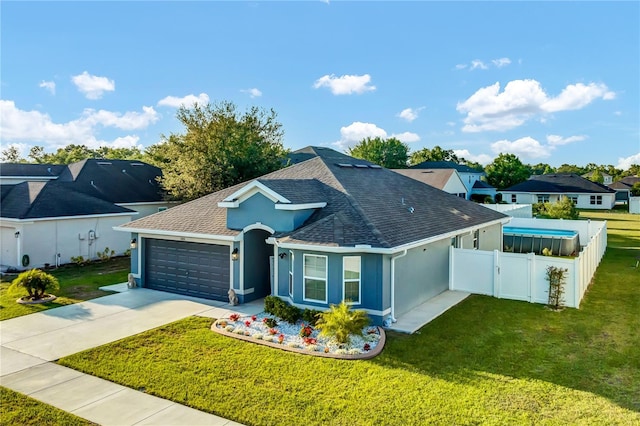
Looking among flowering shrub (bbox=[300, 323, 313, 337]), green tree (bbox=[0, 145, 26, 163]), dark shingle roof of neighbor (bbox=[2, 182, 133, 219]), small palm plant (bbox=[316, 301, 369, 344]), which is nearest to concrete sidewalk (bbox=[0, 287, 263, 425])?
flowering shrub (bbox=[300, 323, 313, 337])

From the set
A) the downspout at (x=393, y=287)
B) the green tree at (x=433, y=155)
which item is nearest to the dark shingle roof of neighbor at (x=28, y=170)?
the downspout at (x=393, y=287)

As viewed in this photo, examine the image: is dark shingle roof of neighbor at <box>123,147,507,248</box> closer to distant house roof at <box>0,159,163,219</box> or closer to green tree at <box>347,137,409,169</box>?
distant house roof at <box>0,159,163,219</box>

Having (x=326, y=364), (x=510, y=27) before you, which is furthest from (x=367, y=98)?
(x=326, y=364)

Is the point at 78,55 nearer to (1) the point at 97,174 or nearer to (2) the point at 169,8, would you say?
(2) the point at 169,8

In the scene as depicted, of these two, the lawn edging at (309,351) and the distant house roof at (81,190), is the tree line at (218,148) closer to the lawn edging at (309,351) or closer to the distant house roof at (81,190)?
the distant house roof at (81,190)

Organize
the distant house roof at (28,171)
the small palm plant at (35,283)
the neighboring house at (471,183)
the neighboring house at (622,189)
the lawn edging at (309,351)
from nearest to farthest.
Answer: the lawn edging at (309,351) < the small palm plant at (35,283) < the distant house roof at (28,171) < the neighboring house at (471,183) < the neighboring house at (622,189)
